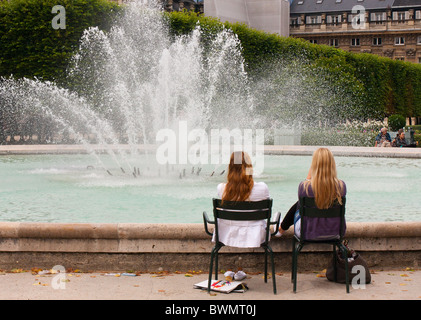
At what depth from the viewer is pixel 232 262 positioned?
6168mm

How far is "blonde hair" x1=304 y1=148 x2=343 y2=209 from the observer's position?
545cm

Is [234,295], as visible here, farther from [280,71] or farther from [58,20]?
[280,71]

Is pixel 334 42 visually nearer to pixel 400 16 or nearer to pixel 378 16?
pixel 378 16

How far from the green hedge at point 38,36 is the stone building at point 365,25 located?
63.3m

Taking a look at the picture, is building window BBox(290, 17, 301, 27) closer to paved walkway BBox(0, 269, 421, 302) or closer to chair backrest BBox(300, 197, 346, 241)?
paved walkway BBox(0, 269, 421, 302)

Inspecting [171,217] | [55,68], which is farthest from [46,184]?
[55,68]

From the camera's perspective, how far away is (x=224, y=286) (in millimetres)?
5500

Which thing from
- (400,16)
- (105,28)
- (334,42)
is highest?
(400,16)

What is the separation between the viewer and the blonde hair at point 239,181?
18.0 ft

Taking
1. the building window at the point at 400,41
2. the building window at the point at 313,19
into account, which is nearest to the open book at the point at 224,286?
the building window at the point at 400,41

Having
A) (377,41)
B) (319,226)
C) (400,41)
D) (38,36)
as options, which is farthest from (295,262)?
(377,41)

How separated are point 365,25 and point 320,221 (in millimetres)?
87613

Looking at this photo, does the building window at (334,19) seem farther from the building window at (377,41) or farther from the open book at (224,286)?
the open book at (224,286)

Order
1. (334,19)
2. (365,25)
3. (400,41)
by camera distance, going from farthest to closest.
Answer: (334,19), (365,25), (400,41)
